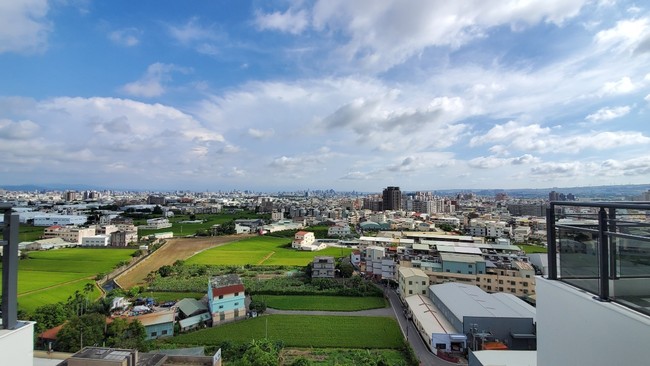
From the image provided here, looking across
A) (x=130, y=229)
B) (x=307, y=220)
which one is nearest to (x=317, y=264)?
(x=130, y=229)

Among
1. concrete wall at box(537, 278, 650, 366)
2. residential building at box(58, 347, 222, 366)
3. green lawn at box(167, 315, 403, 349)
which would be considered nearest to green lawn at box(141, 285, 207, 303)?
green lawn at box(167, 315, 403, 349)

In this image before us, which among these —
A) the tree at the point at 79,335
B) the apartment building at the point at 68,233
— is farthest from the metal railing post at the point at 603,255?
the apartment building at the point at 68,233

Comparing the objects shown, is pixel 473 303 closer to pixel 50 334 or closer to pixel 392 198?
pixel 50 334

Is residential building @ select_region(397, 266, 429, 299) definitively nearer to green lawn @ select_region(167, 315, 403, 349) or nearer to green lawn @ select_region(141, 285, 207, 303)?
green lawn @ select_region(167, 315, 403, 349)

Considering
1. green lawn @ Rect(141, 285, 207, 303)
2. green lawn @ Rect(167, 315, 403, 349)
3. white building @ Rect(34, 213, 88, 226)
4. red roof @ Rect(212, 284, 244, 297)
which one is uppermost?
white building @ Rect(34, 213, 88, 226)

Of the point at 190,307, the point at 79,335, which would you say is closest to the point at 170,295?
the point at 190,307

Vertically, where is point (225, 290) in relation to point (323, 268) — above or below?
above

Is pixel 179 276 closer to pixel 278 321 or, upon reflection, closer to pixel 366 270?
pixel 278 321
